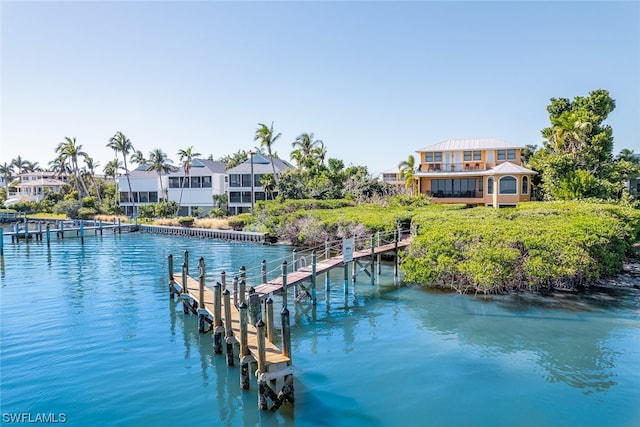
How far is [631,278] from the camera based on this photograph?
27.1m

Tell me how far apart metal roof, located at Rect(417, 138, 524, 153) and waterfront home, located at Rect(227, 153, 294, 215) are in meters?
24.3

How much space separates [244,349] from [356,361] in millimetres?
4436

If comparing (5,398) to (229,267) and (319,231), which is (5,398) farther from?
(319,231)

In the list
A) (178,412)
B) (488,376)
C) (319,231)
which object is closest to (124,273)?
(319,231)

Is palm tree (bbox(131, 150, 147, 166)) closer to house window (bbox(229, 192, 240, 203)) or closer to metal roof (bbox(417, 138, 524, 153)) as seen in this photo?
house window (bbox(229, 192, 240, 203))

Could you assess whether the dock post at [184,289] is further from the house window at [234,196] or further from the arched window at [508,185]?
the house window at [234,196]

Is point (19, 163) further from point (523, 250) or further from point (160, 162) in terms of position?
point (523, 250)

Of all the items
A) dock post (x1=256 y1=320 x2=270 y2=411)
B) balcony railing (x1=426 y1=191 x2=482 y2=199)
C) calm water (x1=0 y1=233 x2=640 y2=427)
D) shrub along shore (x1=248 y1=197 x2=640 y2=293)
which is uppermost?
balcony railing (x1=426 y1=191 x2=482 y2=199)

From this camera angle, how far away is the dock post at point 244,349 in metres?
13.0

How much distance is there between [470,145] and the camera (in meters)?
49.9

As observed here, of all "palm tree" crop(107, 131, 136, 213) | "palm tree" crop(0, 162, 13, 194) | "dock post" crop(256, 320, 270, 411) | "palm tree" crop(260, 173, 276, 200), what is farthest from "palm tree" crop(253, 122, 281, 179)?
"palm tree" crop(0, 162, 13, 194)

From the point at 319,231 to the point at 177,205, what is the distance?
121 ft

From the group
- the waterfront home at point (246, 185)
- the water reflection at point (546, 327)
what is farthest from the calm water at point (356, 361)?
the waterfront home at point (246, 185)

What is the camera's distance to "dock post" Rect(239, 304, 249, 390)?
1300cm
